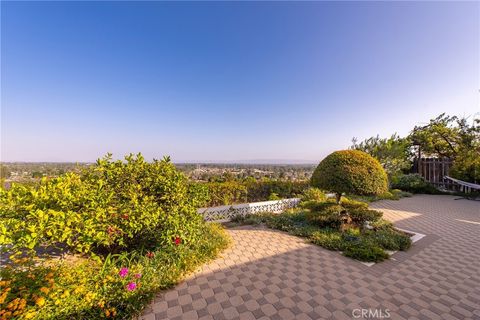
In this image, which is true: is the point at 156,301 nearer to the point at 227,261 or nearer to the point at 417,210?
the point at 227,261

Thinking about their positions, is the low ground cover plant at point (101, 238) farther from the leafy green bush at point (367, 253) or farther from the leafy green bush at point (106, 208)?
the leafy green bush at point (367, 253)

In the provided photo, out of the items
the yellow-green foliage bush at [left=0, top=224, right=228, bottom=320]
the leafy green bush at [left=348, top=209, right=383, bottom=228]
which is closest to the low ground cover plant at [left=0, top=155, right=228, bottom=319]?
the yellow-green foliage bush at [left=0, top=224, right=228, bottom=320]

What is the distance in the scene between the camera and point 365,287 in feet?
10.2

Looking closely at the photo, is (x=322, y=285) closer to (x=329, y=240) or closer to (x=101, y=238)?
(x=329, y=240)

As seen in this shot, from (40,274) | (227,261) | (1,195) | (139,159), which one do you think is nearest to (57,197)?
(1,195)

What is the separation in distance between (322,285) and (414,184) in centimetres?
1313

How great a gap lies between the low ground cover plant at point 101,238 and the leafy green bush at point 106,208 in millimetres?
13

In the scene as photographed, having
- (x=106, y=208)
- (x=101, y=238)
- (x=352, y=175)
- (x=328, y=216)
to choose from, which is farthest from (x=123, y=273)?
(x=352, y=175)

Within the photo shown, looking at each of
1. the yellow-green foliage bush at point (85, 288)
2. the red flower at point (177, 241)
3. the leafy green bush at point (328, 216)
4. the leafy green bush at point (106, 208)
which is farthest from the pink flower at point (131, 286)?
the leafy green bush at point (328, 216)

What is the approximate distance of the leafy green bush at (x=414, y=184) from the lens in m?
12.1

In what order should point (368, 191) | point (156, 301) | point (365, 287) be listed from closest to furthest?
1. point (156, 301)
2. point (365, 287)
3. point (368, 191)

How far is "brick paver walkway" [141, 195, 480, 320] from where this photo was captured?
8.55ft

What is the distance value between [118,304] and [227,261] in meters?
1.90

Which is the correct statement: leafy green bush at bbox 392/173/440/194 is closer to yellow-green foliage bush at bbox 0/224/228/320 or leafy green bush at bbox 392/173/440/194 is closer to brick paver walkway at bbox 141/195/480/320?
brick paver walkway at bbox 141/195/480/320
